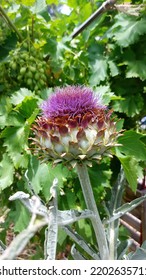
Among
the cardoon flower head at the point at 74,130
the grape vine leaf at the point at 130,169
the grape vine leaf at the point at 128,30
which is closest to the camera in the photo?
the cardoon flower head at the point at 74,130

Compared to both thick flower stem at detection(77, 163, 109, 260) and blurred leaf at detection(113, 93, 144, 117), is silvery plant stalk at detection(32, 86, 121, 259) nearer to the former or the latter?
thick flower stem at detection(77, 163, 109, 260)

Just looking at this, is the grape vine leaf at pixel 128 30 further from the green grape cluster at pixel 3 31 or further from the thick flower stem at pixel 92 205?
the thick flower stem at pixel 92 205

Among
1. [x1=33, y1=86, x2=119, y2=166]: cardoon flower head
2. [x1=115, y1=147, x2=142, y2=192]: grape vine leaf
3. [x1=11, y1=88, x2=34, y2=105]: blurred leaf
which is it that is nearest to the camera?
[x1=33, y1=86, x2=119, y2=166]: cardoon flower head

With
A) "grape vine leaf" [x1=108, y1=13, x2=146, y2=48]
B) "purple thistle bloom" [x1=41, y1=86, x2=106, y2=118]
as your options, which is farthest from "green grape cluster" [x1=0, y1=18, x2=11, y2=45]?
"purple thistle bloom" [x1=41, y1=86, x2=106, y2=118]

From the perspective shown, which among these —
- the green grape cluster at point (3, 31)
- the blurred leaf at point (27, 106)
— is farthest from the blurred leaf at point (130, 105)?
the green grape cluster at point (3, 31)

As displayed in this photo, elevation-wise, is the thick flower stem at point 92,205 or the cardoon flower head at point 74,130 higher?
the cardoon flower head at point 74,130

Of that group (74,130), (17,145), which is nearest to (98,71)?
(17,145)
